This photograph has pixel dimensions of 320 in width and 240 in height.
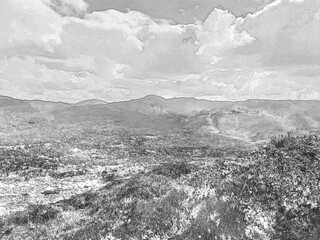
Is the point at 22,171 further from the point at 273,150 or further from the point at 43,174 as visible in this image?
the point at 273,150

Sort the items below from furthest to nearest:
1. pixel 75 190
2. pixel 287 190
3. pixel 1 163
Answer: pixel 1 163 < pixel 75 190 < pixel 287 190

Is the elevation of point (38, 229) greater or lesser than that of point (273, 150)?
lesser

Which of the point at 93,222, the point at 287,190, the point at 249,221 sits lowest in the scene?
the point at 93,222

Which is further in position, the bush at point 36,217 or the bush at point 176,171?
the bush at point 36,217

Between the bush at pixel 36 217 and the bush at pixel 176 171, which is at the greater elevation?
the bush at pixel 176 171

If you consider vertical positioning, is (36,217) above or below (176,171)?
below

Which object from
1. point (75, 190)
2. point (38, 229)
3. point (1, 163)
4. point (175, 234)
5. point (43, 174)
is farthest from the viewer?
point (1, 163)

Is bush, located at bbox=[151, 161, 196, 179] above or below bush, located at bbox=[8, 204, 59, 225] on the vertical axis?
above

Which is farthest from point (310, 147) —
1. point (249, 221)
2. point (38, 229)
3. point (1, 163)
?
point (1, 163)

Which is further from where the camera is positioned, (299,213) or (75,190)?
(75,190)

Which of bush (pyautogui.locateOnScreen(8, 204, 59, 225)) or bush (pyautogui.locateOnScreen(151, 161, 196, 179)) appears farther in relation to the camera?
bush (pyautogui.locateOnScreen(8, 204, 59, 225))

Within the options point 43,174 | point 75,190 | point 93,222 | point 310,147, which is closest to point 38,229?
point 93,222
